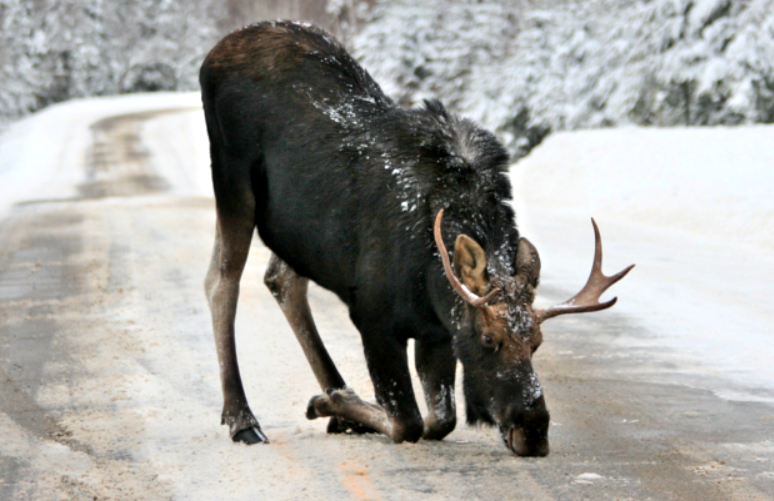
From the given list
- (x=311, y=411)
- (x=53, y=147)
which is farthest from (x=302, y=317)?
(x=53, y=147)

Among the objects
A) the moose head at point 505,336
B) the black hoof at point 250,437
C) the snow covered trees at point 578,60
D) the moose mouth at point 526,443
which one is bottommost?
the snow covered trees at point 578,60

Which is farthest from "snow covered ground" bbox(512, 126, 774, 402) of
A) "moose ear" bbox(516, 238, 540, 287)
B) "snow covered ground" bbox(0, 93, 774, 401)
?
"moose ear" bbox(516, 238, 540, 287)

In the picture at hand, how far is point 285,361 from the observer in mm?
6438

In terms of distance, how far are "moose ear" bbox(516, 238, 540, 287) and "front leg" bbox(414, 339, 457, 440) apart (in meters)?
0.67

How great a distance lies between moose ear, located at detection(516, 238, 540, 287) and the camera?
4125 mm

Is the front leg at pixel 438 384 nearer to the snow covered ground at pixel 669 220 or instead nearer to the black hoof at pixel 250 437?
the black hoof at pixel 250 437

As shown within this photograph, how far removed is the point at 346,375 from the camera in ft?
19.8

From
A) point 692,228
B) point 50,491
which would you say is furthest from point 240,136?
point 692,228

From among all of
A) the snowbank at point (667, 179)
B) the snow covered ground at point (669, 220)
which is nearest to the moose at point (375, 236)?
the snow covered ground at point (669, 220)

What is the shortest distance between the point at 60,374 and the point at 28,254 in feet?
17.9

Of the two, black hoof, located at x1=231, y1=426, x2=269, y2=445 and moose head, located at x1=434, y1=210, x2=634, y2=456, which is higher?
moose head, located at x1=434, y1=210, x2=634, y2=456

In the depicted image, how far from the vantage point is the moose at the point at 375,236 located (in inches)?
158

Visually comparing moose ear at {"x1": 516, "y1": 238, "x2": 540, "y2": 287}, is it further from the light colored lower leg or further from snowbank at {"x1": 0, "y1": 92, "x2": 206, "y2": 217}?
snowbank at {"x1": 0, "y1": 92, "x2": 206, "y2": 217}

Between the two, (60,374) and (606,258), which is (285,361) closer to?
(60,374)
